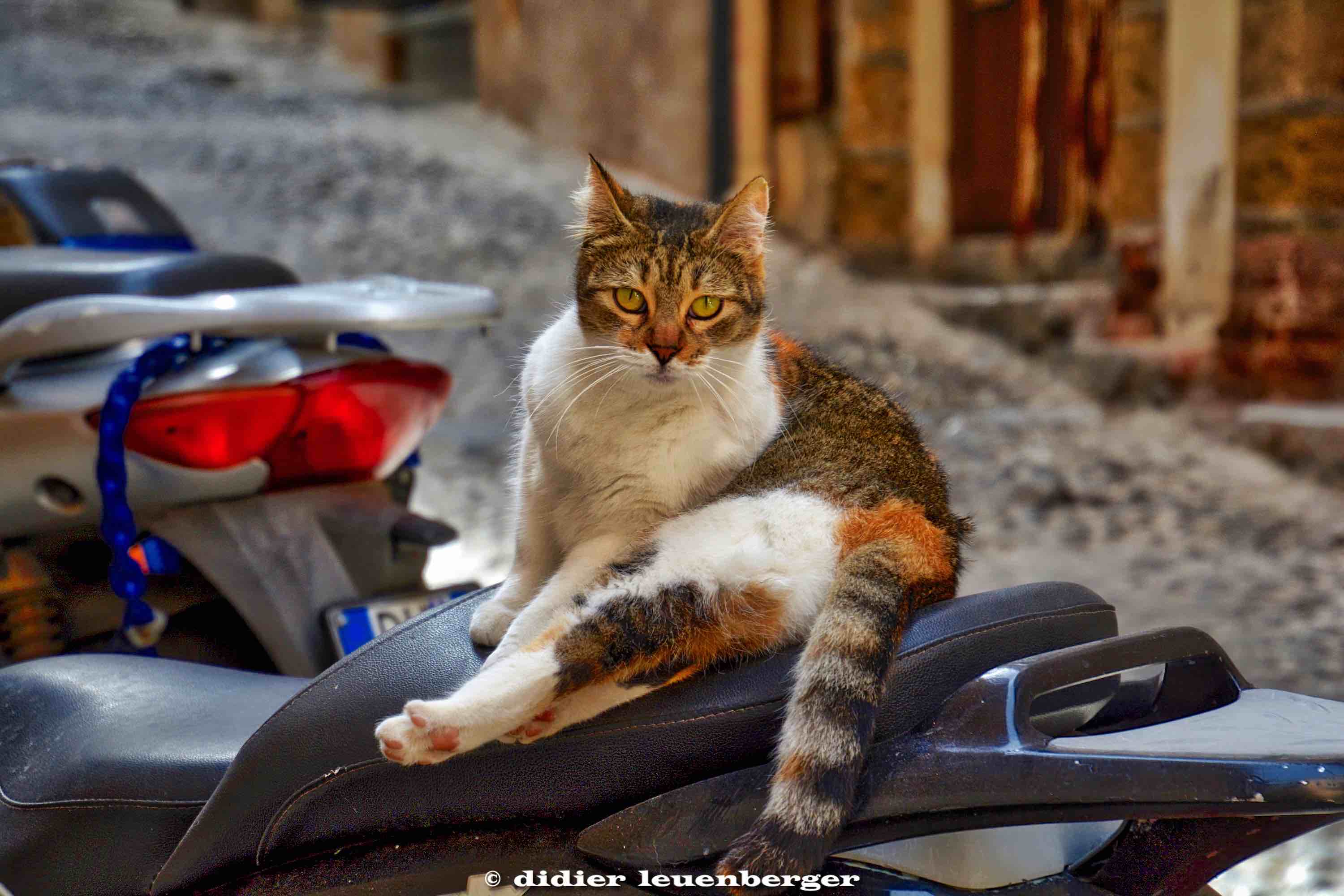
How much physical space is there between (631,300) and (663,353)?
8 cm

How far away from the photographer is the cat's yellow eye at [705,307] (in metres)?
1.48

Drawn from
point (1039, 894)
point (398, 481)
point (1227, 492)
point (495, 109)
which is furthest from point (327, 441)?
point (495, 109)

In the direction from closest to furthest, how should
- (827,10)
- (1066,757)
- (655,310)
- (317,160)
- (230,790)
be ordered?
(1066,757), (230,790), (655,310), (827,10), (317,160)

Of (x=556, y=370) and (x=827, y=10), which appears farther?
(x=827, y=10)

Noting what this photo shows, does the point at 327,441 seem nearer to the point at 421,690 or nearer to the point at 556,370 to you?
the point at 556,370

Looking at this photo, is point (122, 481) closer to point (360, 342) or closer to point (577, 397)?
point (360, 342)

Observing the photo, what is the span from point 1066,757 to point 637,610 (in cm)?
41

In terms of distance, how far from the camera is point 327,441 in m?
1.93

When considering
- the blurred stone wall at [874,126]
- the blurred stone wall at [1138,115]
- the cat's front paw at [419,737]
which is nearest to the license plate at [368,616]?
the cat's front paw at [419,737]

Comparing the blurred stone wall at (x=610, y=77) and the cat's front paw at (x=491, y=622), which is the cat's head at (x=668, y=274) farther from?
the blurred stone wall at (x=610, y=77)

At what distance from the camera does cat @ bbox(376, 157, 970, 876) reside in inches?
40.7

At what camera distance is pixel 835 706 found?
99cm

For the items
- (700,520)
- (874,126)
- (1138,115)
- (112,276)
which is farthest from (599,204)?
(874,126)

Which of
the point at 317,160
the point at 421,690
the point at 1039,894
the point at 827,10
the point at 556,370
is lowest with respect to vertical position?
the point at 1039,894
